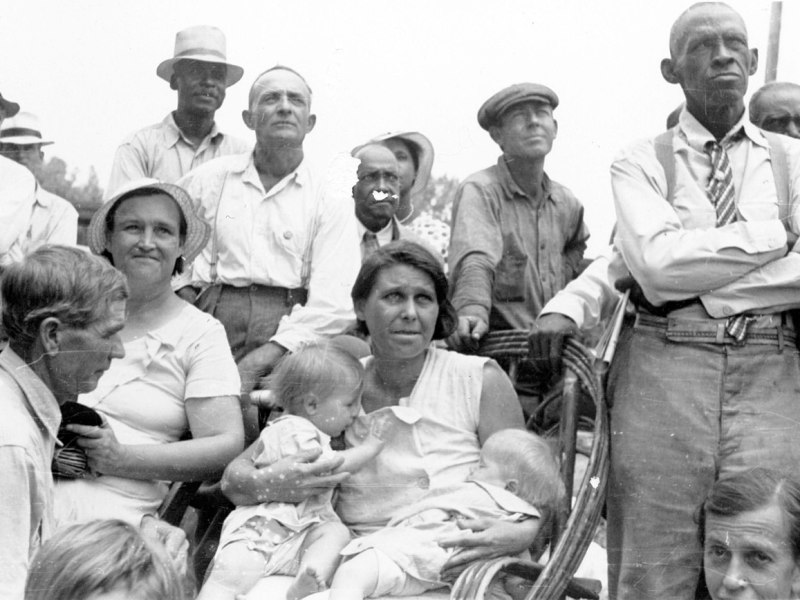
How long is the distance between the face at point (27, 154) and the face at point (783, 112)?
316 centimetres

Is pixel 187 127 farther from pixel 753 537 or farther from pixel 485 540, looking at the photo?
pixel 753 537

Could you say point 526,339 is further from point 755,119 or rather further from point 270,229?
point 755,119

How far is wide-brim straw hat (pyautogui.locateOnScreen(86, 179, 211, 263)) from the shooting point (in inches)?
152

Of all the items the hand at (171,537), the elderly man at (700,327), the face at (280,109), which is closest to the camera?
the hand at (171,537)

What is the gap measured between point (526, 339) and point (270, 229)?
40.3 inches

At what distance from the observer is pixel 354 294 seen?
3914mm

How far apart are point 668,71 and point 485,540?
1.67 meters

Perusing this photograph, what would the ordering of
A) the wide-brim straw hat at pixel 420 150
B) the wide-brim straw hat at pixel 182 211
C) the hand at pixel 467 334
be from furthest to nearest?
the wide-brim straw hat at pixel 420 150
the hand at pixel 467 334
the wide-brim straw hat at pixel 182 211

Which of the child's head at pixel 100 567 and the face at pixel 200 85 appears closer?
the child's head at pixel 100 567

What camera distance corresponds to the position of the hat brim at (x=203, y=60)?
495cm

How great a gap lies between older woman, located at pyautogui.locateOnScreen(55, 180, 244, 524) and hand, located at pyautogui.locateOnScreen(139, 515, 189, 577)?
102 mm

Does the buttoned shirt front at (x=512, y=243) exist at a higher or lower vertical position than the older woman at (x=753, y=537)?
higher

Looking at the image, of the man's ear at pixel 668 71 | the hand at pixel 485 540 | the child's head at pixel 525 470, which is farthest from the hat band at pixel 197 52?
the hand at pixel 485 540

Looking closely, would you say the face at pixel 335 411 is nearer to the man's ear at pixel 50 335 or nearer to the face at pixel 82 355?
the face at pixel 82 355
